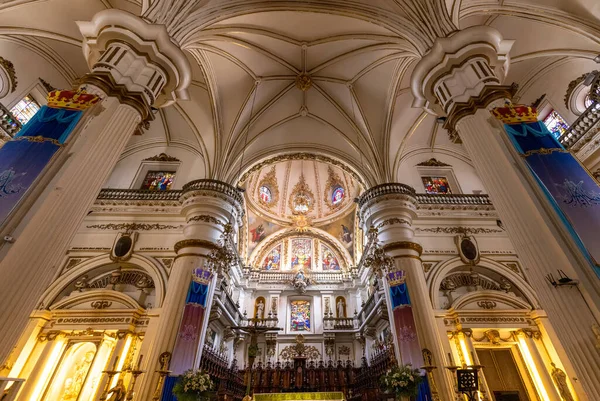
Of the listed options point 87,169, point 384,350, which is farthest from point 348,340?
point 87,169

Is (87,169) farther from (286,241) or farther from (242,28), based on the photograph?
(286,241)

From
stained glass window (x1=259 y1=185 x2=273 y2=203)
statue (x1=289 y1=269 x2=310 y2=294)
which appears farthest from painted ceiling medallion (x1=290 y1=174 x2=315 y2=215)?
statue (x1=289 y1=269 x2=310 y2=294)

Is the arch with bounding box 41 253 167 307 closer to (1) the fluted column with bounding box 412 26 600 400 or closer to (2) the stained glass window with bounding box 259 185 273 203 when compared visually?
(1) the fluted column with bounding box 412 26 600 400

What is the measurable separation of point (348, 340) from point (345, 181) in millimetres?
9541

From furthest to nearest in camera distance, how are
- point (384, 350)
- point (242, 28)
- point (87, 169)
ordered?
point (384, 350)
point (242, 28)
point (87, 169)

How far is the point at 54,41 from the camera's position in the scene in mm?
11414

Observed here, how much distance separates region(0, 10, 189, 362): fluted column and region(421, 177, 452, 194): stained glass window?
11.1 m

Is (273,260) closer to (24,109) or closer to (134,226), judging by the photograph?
(134,226)

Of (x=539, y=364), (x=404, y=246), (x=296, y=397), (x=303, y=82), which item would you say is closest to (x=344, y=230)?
(x=404, y=246)

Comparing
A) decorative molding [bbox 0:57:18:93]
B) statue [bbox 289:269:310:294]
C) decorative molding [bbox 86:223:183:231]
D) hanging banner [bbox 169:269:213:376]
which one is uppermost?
decorative molding [bbox 0:57:18:93]

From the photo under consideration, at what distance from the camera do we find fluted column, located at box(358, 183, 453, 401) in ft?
27.3

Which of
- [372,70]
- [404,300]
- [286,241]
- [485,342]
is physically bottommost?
[485,342]

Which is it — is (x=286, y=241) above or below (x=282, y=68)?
below

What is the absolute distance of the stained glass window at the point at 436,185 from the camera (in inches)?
547
